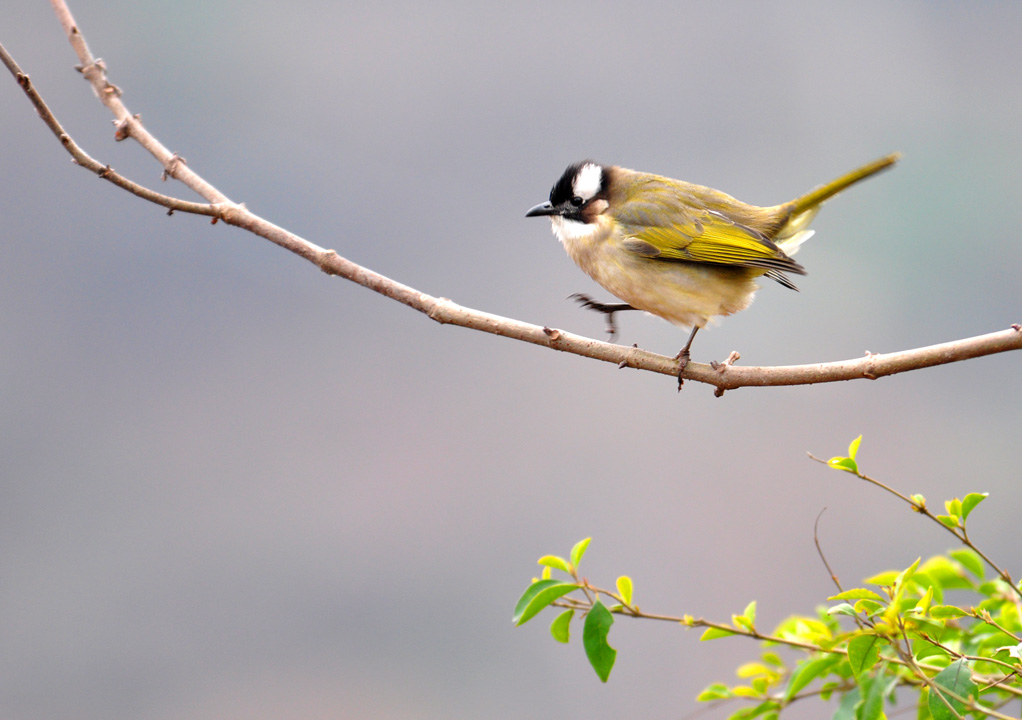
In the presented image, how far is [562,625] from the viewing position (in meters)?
1.13

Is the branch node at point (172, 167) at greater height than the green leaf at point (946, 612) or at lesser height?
greater

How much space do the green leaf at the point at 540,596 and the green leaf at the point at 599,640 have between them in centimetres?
5

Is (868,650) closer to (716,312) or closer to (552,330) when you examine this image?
(552,330)

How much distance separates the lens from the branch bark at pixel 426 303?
1150 mm

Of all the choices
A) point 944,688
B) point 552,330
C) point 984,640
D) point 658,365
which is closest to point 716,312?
point 658,365

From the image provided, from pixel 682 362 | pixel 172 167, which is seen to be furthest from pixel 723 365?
pixel 172 167

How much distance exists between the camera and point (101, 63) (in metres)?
1.44

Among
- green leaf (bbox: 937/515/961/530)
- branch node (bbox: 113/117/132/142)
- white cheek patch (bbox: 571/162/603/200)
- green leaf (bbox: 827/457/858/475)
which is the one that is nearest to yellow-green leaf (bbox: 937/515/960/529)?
green leaf (bbox: 937/515/961/530)

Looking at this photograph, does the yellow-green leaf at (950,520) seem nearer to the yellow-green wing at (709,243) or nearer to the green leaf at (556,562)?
the green leaf at (556,562)

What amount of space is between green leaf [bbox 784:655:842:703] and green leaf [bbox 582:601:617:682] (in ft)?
0.90

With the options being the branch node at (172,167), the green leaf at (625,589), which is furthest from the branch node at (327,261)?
the green leaf at (625,589)

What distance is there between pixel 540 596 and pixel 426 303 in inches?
19.3

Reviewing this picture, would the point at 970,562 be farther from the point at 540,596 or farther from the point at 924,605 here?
the point at 540,596

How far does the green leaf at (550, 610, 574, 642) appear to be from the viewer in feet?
3.69
